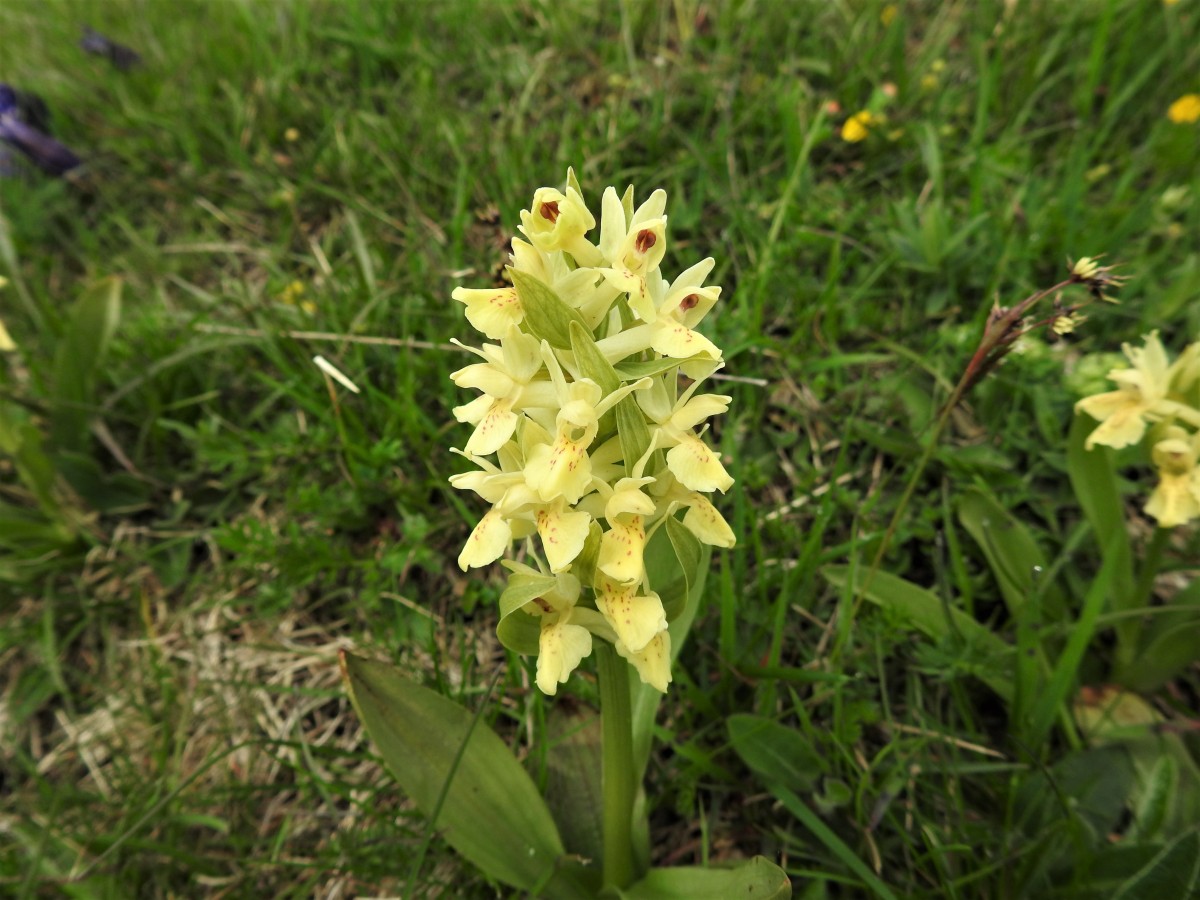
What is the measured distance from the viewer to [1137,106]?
2352 mm

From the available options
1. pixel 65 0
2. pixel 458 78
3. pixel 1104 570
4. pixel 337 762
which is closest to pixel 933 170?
pixel 1104 570

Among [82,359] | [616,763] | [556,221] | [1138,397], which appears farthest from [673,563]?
[82,359]

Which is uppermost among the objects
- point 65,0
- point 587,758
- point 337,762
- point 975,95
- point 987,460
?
point 65,0

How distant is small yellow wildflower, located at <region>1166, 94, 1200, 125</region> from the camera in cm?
216

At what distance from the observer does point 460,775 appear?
121 cm

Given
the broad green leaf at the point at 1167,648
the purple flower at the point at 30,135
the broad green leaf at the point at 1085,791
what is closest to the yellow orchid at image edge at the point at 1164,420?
the broad green leaf at the point at 1167,648

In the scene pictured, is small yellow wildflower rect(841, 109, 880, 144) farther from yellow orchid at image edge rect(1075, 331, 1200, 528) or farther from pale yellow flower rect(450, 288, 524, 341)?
pale yellow flower rect(450, 288, 524, 341)

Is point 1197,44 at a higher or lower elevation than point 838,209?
higher

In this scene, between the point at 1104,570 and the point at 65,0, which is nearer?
the point at 1104,570

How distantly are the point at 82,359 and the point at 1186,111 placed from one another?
9.90 feet

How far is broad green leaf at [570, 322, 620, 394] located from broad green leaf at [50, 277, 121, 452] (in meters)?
1.74

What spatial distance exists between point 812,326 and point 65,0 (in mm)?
3429

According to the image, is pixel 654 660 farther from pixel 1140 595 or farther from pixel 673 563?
pixel 1140 595

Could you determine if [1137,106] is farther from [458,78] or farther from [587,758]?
[587,758]
